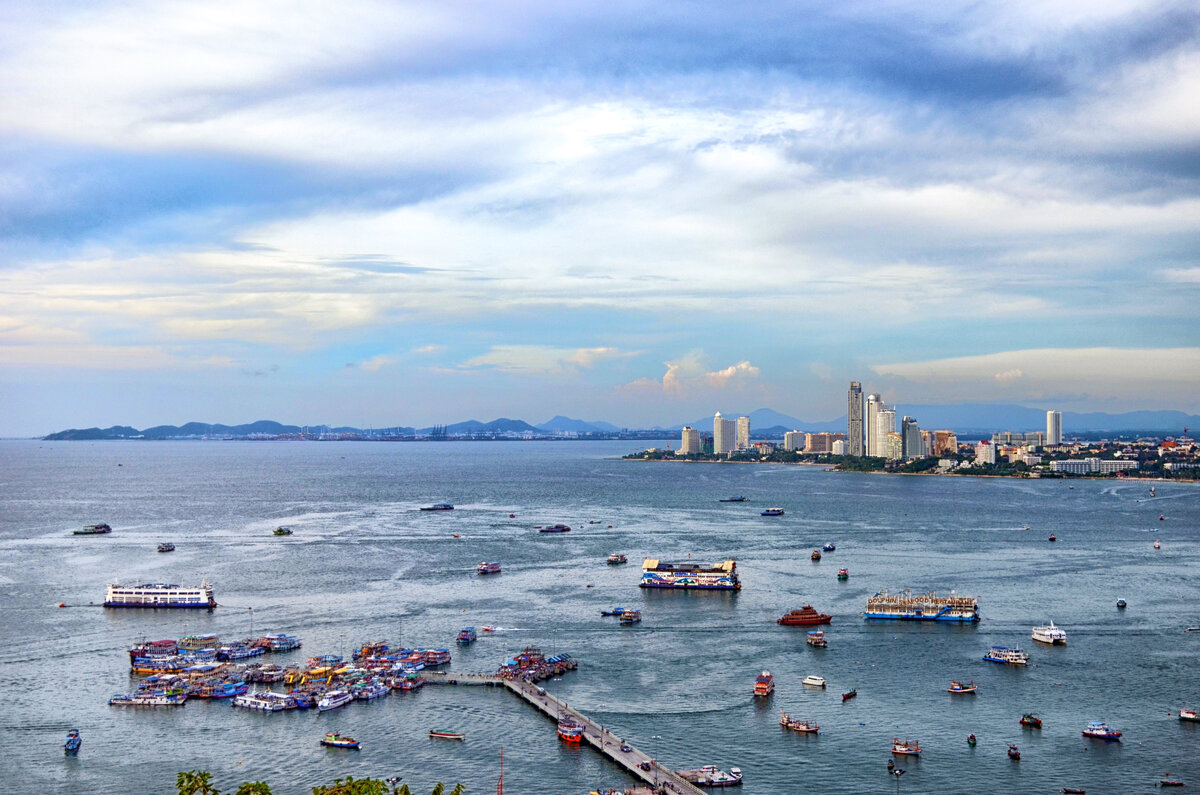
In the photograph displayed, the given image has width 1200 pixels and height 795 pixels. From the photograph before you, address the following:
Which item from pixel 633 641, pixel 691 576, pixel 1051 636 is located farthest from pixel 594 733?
pixel 691 576

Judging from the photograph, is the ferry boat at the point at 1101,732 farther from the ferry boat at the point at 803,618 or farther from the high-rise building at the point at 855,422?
the high-rise building at the point at 855,422

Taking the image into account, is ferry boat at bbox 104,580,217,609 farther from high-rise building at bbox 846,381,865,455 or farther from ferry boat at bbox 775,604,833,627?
high-rise building at bbox 846,381,865,455

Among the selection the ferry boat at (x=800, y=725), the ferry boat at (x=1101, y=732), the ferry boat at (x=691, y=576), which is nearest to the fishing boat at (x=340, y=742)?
the ferry boat at (x=800, y=725)

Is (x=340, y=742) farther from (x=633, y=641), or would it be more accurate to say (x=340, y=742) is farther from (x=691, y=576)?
(x=691, y=576)

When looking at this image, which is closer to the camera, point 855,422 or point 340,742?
point 340,742

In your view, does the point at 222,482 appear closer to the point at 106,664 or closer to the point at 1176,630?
the point at 106,664

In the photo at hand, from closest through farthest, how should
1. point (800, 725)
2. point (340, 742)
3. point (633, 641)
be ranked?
1. point (340, 742)
2. point (800, 725)
3. point (633, 641)

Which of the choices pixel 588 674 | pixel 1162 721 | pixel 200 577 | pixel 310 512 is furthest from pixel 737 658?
pixel 310 512
